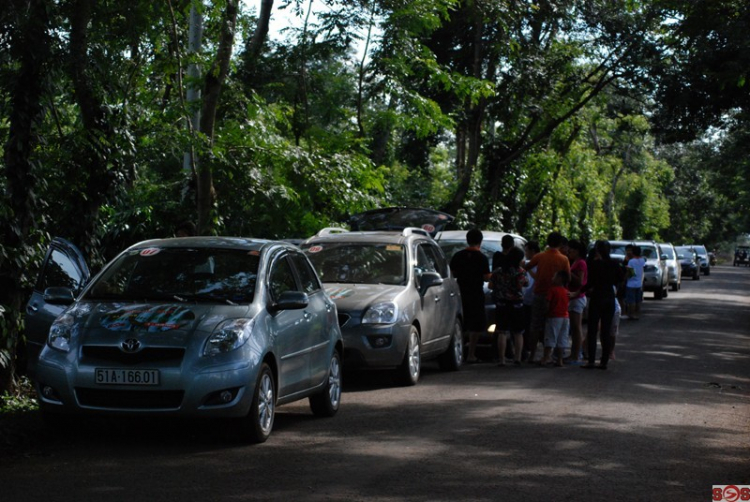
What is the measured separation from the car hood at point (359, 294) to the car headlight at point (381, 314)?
0.27 feet

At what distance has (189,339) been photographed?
8.54 meters

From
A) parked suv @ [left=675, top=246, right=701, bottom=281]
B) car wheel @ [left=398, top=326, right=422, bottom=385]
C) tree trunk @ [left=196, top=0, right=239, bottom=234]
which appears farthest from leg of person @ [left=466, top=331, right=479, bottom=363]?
parked suv @ [left=675, top=246, right=701, bottom=281]

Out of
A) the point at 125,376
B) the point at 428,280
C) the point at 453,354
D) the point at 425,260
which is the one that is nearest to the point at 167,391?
the point at 125,376

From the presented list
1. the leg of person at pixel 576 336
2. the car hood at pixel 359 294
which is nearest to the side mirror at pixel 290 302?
the car hood at pixel 359 294

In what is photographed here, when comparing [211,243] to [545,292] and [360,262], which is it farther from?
[545,292]

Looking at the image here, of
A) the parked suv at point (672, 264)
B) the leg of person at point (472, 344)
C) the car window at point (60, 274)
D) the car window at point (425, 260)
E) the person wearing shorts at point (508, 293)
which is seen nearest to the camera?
the car window at point (60, 274)

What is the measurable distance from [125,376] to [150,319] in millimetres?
518

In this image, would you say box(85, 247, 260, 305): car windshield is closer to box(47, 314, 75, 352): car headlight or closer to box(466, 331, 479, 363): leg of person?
box(47, 314, 75, 352): car headlight

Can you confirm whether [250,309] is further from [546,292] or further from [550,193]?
[550,193]

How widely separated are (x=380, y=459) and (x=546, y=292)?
27.5 feet

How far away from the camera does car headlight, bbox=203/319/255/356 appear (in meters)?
8.59

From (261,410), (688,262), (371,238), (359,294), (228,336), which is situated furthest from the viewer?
(688,262)

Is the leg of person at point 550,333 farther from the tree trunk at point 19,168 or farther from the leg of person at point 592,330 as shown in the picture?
the tree trunk at point 19,168

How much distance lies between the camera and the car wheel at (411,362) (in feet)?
43.5
